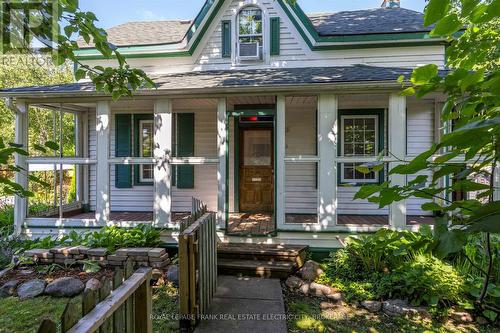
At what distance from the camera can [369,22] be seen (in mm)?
7992

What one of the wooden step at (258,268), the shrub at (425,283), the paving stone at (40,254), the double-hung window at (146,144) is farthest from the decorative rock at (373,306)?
the double-hung window at (146,144)

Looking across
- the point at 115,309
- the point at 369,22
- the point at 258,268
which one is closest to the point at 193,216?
the point at 258,268

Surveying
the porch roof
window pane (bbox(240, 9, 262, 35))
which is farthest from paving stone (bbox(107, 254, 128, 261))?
window pane (bbox(240, 9, 262, 35))

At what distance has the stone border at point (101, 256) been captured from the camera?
5.09 metres

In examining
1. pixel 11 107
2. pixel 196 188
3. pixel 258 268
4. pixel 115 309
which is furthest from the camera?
pixel 196 188

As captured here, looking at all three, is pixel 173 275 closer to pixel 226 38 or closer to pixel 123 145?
pixel 123 145

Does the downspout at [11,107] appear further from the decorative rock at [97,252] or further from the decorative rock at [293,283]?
the decorative rock at [293,283]

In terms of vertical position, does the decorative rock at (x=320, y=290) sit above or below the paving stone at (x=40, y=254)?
below

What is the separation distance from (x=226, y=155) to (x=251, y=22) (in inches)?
151

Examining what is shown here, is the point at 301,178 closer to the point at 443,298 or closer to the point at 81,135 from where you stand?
the point at 443,298

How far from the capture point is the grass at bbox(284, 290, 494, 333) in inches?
139

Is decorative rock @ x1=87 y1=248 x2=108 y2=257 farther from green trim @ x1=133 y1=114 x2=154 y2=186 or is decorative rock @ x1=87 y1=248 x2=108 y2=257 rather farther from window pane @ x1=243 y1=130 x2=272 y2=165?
window pane @ x1=243 y1=130 x2=272 y2=165

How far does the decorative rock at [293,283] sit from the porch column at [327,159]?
1200 millimetres

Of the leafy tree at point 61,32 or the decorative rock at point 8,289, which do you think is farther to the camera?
the decorative rock at point 8,289
